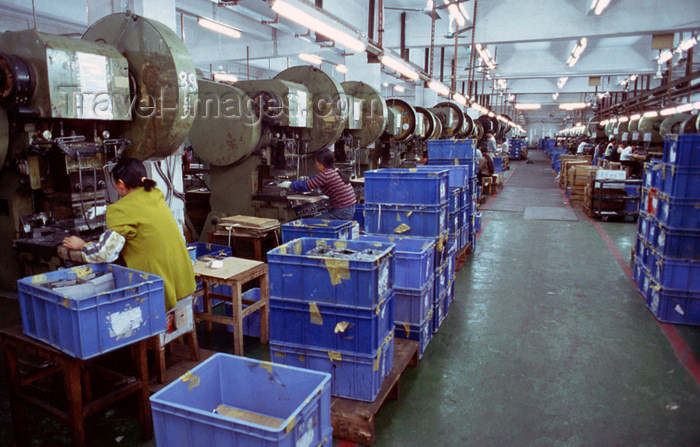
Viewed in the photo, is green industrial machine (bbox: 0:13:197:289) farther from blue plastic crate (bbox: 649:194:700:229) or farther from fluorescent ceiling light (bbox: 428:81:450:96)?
fluorescent ceiling light (bbox: 428:81:450:96)

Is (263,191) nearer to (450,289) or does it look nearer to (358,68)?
(450,289)

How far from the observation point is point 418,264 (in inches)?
148

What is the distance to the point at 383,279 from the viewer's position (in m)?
2.98

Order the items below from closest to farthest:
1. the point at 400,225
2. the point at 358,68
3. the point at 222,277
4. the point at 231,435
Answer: the point at 231,435 → the point at 222,277 → the point at 400,225 → the point at 358,68

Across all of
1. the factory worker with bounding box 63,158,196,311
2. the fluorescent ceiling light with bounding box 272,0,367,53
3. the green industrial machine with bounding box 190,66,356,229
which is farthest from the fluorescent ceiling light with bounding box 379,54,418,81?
the factory worker with bounding box 63,158,196,311

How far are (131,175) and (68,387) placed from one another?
123 centimetres

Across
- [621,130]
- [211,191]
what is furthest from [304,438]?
[621,130]

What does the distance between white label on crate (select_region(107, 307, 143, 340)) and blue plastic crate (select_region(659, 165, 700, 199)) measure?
495 centimetres

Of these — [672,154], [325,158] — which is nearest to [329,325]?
[325,158]

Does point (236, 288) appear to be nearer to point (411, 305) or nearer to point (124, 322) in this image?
point (124, 322)

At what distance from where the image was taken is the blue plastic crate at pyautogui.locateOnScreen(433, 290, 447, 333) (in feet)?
14.4

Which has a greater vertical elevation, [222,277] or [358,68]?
[358,68]

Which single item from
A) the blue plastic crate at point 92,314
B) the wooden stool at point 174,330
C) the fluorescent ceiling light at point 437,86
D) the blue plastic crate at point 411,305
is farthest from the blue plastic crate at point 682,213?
the fluorescent ceiling light at point 437,86

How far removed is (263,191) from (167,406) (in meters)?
3.96
